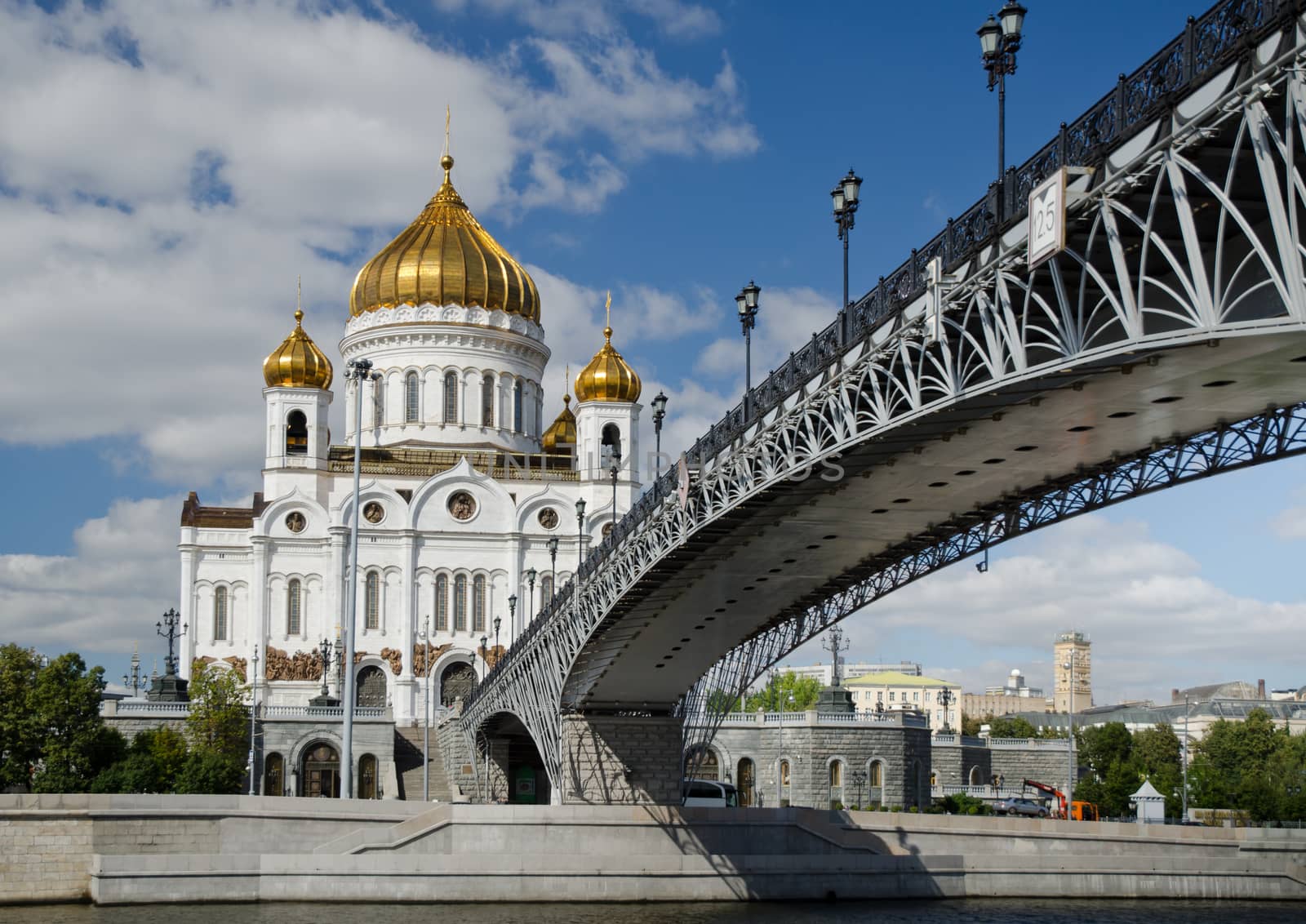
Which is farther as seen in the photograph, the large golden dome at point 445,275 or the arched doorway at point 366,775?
the large golden dome at point 445,275

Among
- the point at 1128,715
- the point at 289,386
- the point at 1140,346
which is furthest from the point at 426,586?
the point at 1128,715

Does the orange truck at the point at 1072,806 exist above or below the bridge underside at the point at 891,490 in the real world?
below

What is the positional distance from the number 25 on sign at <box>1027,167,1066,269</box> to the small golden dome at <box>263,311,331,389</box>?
56627 millimetres

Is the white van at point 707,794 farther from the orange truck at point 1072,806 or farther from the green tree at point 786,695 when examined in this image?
the green tree at point 786,695

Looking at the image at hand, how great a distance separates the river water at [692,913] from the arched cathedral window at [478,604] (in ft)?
108

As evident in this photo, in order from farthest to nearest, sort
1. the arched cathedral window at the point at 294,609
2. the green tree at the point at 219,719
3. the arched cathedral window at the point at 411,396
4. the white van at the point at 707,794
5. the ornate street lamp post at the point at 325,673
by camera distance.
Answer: the arched cathedral window at the point at 411,396 → the arched cathedral window at the point at 294,609 → the ornate street lamp post at the point at 325,673 → the green tree at the point at 219,719 → the white van at the point at 707,794

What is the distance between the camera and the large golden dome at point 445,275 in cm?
7425

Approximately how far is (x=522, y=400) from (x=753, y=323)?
4737cm

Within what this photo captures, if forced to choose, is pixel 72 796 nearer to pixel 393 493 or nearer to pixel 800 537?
pixel 800 537

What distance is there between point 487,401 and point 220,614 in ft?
49.0

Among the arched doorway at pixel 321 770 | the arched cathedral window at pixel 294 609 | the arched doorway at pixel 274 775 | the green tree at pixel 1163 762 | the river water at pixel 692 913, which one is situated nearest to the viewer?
the river water at pixel 692 913

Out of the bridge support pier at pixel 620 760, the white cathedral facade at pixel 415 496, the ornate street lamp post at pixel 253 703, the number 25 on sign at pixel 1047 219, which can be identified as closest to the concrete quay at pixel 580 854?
the bridge support pier at pixel 620 760

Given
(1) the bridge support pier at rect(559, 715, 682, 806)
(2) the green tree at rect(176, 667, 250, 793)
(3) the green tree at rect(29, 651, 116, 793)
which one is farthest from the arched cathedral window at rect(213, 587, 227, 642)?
(1) the bridge support pier at rect(559, 715, 682, 806)

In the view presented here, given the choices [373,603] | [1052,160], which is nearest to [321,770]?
[373,603]
